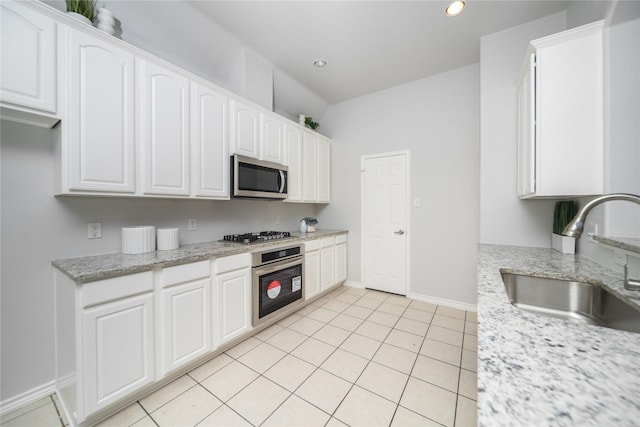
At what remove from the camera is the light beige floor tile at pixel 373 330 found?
2346 mm

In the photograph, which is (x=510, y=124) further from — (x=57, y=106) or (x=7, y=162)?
(x=7, y=162)

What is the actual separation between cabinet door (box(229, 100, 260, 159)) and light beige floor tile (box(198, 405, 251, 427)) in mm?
2103

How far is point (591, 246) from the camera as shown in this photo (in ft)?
5.45

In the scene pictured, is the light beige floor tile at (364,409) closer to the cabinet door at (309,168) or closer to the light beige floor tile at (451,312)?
the light beige floor tile at (451,312)

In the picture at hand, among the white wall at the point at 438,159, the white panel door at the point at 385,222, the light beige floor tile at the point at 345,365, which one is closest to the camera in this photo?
the light beige floor tile at the point at 345,365

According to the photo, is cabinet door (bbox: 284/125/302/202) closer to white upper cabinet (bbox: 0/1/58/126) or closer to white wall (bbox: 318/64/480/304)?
white wall (bbox: 318/64/480/304)

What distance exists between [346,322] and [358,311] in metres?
0.33

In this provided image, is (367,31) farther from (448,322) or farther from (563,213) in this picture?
(448,322)

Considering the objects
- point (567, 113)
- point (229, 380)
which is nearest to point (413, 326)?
point (229, 380)

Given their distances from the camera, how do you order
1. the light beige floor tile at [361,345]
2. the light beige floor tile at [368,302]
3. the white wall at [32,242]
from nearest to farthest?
1. the white wall at [32,242]
2. the light beige floor tile at [361,345]
3. the light beige floor tile at [368,302]

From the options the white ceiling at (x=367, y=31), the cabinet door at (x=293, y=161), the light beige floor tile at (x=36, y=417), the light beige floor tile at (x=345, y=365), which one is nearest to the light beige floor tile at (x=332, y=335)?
the light beige floor tile at (x=345, y=365)

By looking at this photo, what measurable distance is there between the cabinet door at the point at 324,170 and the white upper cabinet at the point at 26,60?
277 cm

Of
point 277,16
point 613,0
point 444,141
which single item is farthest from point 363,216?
point 613,0

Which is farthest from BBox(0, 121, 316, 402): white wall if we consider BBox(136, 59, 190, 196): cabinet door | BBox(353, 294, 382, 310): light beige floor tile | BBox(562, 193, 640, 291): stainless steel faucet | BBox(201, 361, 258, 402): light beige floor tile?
BBox(562, 193, 640, 291): stainless steel faucet
